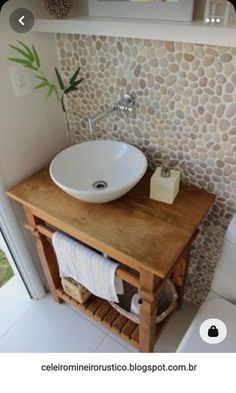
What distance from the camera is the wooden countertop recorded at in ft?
3.11

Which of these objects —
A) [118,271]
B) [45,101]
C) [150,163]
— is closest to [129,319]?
[118,271]

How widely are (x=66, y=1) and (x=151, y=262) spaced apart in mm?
969

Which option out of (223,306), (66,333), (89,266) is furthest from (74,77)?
(66,333)

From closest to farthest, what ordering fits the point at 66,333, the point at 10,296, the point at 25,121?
the point at 25,121
the point at 66,333
the point at 10,296

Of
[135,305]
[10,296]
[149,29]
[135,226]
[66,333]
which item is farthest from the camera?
[10,296]

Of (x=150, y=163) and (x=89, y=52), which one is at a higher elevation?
(x=89, y=52)

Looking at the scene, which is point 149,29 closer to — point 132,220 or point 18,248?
point 132,220

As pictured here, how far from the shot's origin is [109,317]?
145cm

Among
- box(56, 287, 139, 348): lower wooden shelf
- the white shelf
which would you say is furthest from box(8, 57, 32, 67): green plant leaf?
box(56, 287, 139, 348): lower wooden shelf

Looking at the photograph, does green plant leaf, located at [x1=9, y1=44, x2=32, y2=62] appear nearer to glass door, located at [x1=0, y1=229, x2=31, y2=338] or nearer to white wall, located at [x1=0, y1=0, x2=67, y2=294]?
white wall, located at [x1=0, y1=0, x2=67, y2=294]

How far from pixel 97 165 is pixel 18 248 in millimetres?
587
